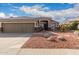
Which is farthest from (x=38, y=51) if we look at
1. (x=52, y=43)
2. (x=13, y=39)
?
(x=13, y=39)

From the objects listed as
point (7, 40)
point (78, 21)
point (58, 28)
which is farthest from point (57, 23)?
point (7, 40)

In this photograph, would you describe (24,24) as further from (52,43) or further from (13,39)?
(52,43)

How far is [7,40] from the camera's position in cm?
1339

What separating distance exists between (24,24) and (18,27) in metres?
0.39

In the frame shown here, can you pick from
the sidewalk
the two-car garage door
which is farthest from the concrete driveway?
the sidewalk

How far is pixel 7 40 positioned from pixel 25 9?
7.08 ft

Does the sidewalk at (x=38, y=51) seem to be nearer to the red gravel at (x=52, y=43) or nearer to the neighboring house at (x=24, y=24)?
the red gravel at (x=52, y=43)

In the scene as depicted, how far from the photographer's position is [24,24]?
523 inches

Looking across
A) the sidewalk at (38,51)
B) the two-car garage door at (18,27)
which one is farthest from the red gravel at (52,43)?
the two-car garage door at (18,27)

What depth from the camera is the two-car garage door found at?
13092mm

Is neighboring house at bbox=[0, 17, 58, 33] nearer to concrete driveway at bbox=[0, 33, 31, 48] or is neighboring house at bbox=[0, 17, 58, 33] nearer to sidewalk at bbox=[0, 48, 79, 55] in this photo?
concrete driveway at bbox=[0, 33, 31, 48]

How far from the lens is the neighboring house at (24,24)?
1288cm
